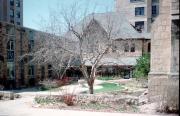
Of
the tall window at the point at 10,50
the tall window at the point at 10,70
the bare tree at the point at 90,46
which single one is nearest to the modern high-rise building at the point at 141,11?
the tall window at the point at 10,50

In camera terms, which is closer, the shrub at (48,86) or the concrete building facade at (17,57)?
the concrete building facade at (17,57)

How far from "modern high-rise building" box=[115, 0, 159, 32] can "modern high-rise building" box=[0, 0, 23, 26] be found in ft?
74.3

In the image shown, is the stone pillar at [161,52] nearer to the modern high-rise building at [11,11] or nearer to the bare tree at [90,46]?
the bare tree at [90,46]

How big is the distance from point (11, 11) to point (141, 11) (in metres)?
26.9

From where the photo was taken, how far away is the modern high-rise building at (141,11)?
6419 cm

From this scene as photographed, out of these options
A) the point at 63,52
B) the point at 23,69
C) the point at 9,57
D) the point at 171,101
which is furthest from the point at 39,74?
the point at 171,101

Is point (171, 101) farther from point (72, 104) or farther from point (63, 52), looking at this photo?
point (63, 52)

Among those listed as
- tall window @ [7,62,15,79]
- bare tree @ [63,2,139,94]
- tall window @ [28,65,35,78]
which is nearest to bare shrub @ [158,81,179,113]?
bare tree @ [63,2,139,94]

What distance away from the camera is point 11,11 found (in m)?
71.9

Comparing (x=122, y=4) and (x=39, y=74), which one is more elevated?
(x=122, y=4)

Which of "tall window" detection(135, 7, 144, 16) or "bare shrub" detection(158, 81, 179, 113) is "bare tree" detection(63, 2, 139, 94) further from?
"tall window" detection(135, 7, 144, 16)

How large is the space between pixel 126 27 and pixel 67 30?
Answer: 2857cm

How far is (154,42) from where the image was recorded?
20.7m

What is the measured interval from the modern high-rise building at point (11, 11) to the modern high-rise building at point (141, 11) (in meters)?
22.7
